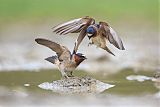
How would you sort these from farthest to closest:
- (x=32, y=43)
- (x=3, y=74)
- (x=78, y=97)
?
(x=32, y=43), (x=3, y=74), (x=78, y=97)

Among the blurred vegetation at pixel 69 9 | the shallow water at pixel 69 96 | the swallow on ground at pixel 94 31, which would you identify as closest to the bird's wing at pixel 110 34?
the swallow on ground at pixel 94 31

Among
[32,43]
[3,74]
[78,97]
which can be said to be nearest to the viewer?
[78,97]

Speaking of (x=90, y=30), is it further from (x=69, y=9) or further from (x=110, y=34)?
(x=69, y=9)

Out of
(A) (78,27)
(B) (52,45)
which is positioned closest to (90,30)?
(A) (78,27)

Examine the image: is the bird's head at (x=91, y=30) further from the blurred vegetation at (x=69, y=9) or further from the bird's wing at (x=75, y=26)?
the blurred vegetation at (x=69, y=9)

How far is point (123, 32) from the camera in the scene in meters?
5.74

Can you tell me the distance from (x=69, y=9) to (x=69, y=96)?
60.9 inches

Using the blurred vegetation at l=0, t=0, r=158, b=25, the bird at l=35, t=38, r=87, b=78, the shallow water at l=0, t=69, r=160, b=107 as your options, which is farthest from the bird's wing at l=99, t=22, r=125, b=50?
the blurred vegetation at l=0, t=0, r=158, b=25

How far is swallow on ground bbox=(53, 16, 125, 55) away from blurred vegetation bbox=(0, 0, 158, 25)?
1306mm

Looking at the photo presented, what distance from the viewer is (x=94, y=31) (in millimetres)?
4309

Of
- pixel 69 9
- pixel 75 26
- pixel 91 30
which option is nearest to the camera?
pixel 91 30

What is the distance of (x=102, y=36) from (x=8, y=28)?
1576 millimetres

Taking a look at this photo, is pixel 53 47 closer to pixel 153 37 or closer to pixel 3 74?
pixel 3 74

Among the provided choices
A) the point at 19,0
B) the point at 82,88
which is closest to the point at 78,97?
the point at 82,88
